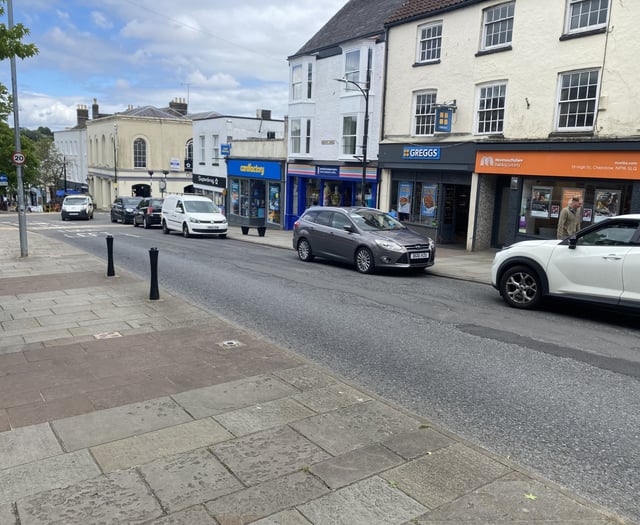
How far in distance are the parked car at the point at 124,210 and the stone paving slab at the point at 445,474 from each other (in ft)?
106

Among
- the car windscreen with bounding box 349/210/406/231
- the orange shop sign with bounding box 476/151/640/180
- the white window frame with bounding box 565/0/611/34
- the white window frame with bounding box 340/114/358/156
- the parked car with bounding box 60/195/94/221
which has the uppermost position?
the white window frame with bounding box 565/0/611/34

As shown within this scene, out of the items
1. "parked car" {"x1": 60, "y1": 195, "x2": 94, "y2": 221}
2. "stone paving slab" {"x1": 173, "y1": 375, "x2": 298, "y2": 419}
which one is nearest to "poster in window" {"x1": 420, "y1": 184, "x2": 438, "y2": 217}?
"stone paving slab" {"x1": 173, "y1": 375, "x2": 298, "y2": 419}

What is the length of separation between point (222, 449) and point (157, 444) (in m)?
0.54

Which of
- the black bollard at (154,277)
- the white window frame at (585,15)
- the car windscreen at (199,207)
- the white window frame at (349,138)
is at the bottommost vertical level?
the black bollard at (154,277)

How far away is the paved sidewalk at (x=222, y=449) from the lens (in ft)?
11.9

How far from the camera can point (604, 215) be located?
15594mm

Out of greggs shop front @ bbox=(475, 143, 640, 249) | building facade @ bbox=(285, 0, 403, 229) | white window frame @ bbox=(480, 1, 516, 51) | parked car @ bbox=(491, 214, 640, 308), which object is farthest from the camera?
building facade @ bbox=(285, 0, 403, 229)

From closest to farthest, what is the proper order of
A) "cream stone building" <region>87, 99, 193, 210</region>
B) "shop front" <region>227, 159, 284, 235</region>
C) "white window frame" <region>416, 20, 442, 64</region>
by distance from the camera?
"white window frame" <region>416, 20, 442, 64</region>, "shop front" <region>227, 159, 284, 235</region>, "cream stone building" <region>87, 99, 193, 210</region>

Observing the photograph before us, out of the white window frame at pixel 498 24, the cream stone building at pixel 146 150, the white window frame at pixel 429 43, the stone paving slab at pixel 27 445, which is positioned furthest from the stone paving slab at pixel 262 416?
the cream stone building at pixel 146 150

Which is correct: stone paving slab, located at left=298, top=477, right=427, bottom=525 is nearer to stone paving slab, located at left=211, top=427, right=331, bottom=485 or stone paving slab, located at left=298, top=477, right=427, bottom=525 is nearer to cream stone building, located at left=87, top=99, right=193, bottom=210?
stone paving slab, located at left=211, top=427, right=331, bottom=485

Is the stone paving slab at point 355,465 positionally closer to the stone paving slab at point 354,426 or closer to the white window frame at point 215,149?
the stone paving slab at point 354,426

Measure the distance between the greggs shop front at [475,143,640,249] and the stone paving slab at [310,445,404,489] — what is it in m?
13.1

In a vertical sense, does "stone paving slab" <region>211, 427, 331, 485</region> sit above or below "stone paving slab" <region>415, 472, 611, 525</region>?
below

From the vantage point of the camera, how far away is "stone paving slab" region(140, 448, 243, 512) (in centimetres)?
373
